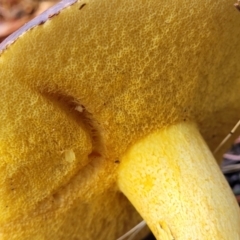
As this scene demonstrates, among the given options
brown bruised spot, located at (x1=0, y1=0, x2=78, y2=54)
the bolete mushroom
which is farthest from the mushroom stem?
brown bruised spot, located at (x1=0, y1=0, x2=78, y2=54)

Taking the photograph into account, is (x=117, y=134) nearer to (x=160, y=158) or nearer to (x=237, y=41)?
(x=160, y=158)

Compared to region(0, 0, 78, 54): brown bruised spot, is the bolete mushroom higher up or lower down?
lower down

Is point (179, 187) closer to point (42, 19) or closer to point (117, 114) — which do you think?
point (117, 114)

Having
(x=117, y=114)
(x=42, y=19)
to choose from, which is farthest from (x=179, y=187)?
(x=42, y=19)

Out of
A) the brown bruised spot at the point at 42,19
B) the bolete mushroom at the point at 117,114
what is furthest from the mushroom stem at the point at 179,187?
the brown bruised spot at the point at 42,19

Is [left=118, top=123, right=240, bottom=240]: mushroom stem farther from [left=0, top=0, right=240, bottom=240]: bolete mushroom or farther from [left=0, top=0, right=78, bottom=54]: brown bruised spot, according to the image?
[left=0, top=0, right=78, bottom=54]: brown bruised spot

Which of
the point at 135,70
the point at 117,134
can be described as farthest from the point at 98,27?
the point at 117,134

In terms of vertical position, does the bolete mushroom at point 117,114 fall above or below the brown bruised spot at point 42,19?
below

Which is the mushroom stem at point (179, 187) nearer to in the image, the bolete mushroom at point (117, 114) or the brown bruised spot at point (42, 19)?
the bolete mushroom at point (117, 114)
